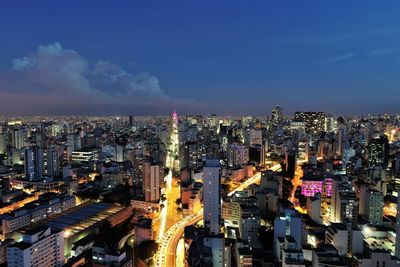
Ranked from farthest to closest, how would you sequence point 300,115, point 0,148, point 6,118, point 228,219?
point 6,118 < point 300,115 < point 0,148 < point 228,219

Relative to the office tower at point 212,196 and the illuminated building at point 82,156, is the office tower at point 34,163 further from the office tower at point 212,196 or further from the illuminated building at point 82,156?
the office tower at point 212,196

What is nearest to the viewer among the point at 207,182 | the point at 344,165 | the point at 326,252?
the point at 326,252

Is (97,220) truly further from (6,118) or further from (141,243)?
(6,118)

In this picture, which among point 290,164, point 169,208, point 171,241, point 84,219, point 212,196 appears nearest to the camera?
point 171,241

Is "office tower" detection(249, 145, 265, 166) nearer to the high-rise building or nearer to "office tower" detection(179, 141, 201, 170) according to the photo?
"office tower" detection(179, 141, 201, 170)

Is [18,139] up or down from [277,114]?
down

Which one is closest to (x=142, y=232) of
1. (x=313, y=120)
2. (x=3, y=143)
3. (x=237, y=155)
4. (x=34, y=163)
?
(x=34, y=163)

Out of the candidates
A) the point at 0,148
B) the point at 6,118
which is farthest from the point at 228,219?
the point at 6,118

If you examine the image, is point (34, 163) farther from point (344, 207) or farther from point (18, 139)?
point (344, 207)
